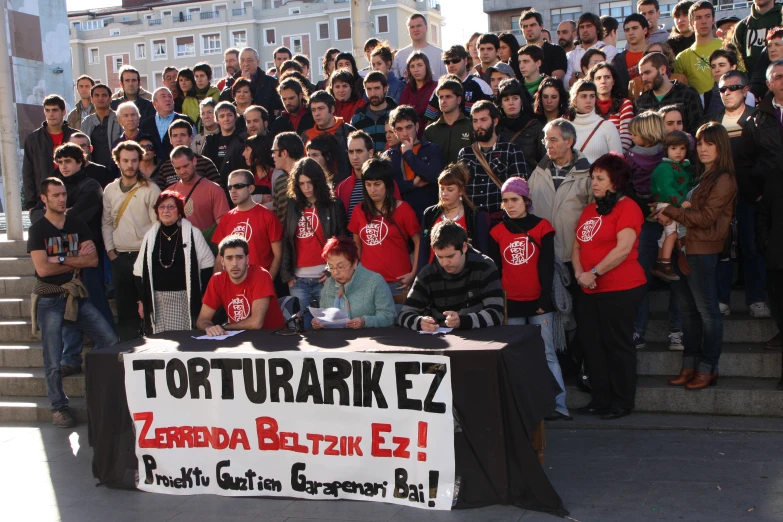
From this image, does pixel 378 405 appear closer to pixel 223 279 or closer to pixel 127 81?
pixel 223 279

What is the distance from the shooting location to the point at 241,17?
77.7 metres

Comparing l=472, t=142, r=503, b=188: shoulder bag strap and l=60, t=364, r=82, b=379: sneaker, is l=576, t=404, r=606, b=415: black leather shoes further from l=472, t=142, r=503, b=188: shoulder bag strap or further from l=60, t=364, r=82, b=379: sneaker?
l=60, t=364, r=82, b=379: sneaker

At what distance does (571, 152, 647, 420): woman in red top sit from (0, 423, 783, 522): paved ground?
422 millimetres

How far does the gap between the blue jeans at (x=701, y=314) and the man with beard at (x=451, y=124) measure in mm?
2291

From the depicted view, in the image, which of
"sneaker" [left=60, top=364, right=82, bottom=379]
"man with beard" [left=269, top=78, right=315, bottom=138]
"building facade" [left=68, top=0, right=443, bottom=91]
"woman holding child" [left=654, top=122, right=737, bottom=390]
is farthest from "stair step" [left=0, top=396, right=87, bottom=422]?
"building facade" [left=68, top=0, right=443, bottom=91]

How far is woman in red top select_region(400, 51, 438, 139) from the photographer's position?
895cm

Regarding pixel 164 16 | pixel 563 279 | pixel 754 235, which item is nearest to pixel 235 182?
pixel 563 279

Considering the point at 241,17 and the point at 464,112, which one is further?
the point at 241,17

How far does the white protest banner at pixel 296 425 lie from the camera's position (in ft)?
16.0

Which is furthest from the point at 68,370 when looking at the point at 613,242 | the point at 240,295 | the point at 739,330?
the point at 739,330

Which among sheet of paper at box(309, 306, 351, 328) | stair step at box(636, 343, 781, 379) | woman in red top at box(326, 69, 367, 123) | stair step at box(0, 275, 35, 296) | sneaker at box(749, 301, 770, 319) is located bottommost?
stair step at box(636, 343, 781, 379)

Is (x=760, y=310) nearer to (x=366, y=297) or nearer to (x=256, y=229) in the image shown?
(x=366, y=297)

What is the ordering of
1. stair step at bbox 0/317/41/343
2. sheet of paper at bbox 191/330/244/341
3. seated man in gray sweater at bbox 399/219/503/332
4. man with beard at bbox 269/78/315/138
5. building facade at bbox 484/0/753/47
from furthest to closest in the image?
building facade at bbox 484/0/753/47
man with beard at bbox 269/78/315/138
stair step at bbox 0/317/41/343
sheet of paper at bbox 191/330/244/341
seated man in gray sweater at bbox 399/219/503/332

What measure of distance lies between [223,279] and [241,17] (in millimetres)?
76001
